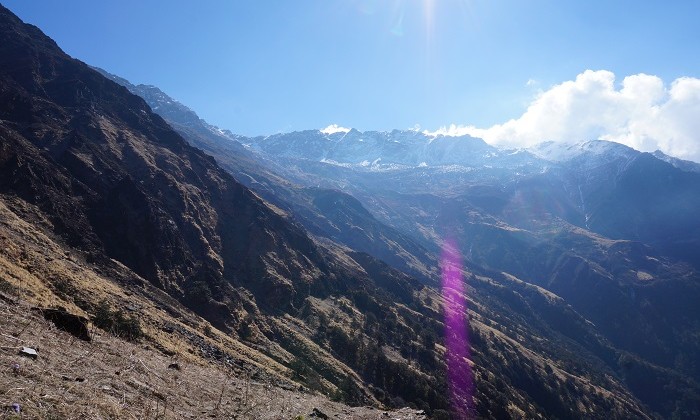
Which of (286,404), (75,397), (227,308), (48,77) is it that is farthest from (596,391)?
Answer: (48,77)

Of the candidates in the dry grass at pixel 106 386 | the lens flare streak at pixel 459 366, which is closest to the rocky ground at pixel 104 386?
the dry grass at pixel 106 386

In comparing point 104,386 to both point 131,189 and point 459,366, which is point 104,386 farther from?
point 459,366

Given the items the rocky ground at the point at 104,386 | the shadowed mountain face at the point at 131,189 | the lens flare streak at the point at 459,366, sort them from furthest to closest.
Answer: the lens flare streak at the point at 459,366 → the shadowed mountain face at the point at 131,189 → the rocky ground at the point at 104,386

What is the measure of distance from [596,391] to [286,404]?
184891mm

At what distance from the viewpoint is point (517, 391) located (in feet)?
453

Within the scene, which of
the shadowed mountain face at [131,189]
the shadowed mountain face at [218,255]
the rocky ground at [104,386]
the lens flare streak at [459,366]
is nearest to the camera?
the rocky ground at [104,386]

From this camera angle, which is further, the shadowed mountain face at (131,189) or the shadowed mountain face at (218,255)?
the shadowed mountain face at (131,189)

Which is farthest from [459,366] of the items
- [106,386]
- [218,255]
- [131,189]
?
[106,386]

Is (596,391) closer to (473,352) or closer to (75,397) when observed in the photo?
(473,352)

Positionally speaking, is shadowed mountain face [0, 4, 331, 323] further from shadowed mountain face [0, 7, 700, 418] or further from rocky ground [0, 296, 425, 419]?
rocky ground [0, 296, 425, 419]

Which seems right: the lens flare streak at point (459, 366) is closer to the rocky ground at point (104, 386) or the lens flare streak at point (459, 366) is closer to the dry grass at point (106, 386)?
the dry grass at point (106, 386)

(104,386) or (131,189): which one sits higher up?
(104,386)

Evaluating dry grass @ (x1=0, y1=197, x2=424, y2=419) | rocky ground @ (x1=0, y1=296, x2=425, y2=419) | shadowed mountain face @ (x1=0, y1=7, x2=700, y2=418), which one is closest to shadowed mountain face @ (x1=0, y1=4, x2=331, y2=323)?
shadowed mountain face @ (x1=0, y1=7, x2=700, y2=418)

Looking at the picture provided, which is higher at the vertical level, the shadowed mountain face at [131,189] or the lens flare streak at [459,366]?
the shadowed mountain face at [131,189]
